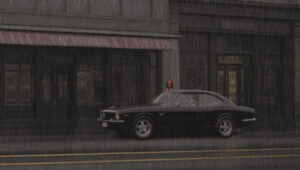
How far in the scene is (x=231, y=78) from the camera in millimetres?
24891

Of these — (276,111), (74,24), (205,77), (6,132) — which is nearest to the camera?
(6,132)

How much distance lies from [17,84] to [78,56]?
284 centimetres

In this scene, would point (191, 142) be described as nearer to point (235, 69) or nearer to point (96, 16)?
point (96, 16)

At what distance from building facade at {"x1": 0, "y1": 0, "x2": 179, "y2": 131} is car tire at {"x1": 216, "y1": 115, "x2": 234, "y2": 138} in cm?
605

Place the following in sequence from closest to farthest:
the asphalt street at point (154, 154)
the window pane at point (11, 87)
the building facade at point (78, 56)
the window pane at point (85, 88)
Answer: the asphalt street at point (154, 154) < the window pane at point (11, 87) < the building facade at point (78, 56) < the window pane at point (85, 88)

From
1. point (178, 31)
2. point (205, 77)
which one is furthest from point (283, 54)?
point (178, 31)

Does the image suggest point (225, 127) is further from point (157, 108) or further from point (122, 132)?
point (122, 132)

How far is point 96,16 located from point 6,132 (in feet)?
19.6

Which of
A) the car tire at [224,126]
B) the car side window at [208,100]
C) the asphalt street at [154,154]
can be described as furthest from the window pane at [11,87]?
the car tire at [224,126]

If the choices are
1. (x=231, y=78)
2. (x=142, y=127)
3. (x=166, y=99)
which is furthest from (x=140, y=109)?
(x=231, y=78)

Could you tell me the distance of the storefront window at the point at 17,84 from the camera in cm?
1972

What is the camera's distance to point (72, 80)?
21266mm

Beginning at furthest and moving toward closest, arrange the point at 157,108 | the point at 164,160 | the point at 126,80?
1. the point at 126,80
2. the point at 157,108
3. the point at 164,160

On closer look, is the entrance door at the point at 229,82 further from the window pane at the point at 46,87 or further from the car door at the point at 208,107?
the window pane at the point at 46,87
